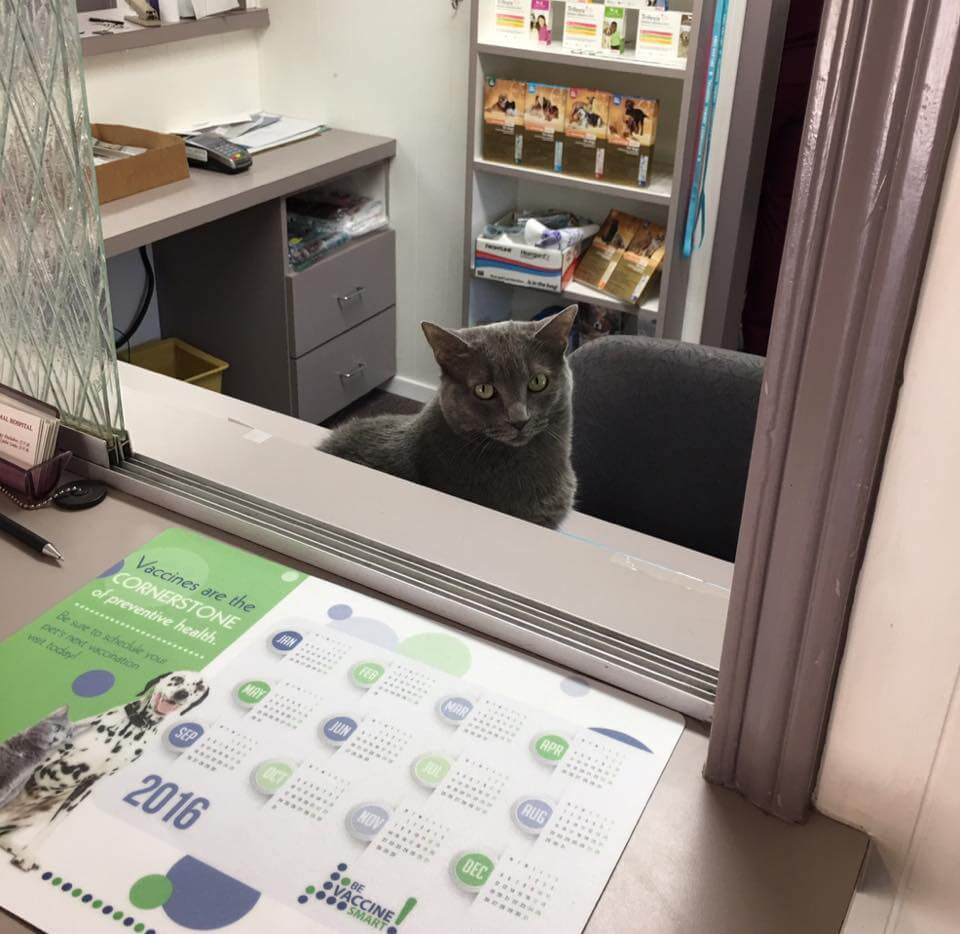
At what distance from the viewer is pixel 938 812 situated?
0.54 meters

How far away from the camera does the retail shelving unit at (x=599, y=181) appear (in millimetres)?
2357

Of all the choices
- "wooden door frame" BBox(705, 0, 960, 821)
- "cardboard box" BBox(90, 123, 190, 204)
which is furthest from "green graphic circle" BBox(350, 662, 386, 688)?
"cardboard box" BBox(90, 123, 190, 204)

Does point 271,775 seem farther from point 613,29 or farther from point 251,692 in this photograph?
point 613,29

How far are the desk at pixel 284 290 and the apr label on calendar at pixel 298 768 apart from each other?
1889mm

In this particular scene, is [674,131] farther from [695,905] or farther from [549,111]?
[695,905]

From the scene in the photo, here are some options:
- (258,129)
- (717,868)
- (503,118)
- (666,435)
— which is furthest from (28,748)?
(258,129)

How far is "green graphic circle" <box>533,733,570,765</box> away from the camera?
2.03 ft

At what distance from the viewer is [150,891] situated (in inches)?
21.0

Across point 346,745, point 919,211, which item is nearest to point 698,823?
point 346,745

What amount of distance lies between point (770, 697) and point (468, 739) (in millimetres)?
187

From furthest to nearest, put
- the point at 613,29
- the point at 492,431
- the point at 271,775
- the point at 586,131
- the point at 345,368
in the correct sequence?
the point at 345,368, the point at 586,131, the point at 613,29, the point at 492,431, the point at 271,775

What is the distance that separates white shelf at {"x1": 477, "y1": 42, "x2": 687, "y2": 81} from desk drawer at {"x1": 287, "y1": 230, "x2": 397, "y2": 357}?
67cm

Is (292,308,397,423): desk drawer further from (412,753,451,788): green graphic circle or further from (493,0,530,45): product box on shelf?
(412,753,451,788): green graphic circle

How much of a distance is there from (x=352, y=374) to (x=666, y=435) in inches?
68.0
